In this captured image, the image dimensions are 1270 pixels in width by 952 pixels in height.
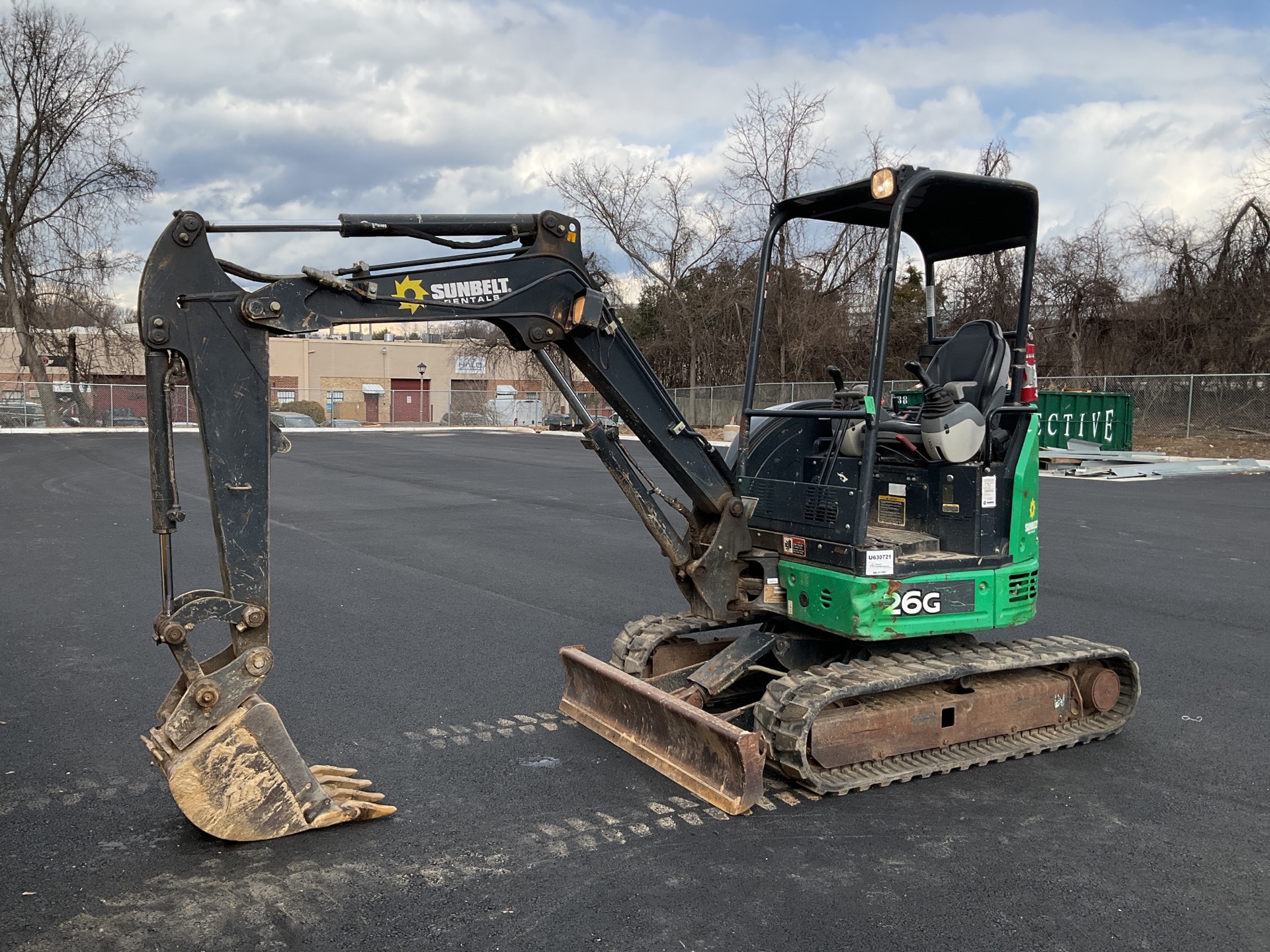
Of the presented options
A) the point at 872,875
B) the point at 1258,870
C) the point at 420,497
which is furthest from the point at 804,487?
the point at 420,497

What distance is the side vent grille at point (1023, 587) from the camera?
19.3 feet

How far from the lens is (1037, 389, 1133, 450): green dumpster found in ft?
86.7

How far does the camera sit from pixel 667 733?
5344 mm

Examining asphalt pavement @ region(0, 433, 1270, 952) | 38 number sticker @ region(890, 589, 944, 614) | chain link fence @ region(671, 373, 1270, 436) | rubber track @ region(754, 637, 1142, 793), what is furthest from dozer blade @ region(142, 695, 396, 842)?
chain link fence @ region(671, 373, 1270, 436)

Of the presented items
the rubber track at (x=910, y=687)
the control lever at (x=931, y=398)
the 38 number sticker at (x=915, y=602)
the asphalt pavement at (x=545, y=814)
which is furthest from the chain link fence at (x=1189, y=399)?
the 38 number sticker at (x=915, y=602)

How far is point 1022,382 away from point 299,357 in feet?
207

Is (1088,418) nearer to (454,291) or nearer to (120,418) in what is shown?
(454,291)

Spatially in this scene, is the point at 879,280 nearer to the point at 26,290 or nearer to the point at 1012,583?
the point at 1012,583

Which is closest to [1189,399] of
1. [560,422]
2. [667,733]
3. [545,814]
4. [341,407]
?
[560,422]

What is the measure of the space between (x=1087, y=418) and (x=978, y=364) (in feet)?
76.8

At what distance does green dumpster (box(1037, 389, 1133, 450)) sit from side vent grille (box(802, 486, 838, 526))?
2279cm

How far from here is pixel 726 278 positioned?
148 ft

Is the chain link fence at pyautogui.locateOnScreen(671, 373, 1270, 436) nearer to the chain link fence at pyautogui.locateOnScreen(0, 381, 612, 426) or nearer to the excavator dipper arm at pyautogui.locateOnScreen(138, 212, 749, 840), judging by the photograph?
the chain link fence at pyautogui.locateOnScreen(0, 381, 612, 426)

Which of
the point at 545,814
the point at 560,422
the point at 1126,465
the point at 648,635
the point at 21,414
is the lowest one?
the point at 545,814
